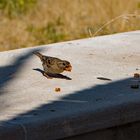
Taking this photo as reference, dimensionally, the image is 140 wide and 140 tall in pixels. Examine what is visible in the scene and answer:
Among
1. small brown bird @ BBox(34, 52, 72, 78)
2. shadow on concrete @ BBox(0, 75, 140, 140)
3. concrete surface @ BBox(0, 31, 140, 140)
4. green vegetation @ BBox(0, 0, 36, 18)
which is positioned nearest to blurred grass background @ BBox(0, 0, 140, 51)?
green vegetation @ BBox(0, 0, 36, 18)

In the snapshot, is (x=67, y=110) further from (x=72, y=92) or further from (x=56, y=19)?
(x=56, y=19)

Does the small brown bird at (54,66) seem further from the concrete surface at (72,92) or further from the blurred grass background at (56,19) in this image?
the blurred grass background at (56,19)

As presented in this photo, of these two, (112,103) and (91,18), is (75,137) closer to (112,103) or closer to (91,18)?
(112,103)

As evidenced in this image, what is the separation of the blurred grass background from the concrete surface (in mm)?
3263

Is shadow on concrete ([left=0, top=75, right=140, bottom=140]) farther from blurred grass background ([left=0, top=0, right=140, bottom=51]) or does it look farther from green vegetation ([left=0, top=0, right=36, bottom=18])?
green vegetation ([left=0, top=0, right=36, bottom=18])

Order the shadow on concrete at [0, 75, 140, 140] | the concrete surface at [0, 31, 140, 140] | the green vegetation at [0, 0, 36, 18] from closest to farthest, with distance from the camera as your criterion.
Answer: the shadow on concrete at [0, 75, 140, 140] → the concrete surface at [0, 31, 140, 140] → the green vegetation at [0, 0, 36, 18]

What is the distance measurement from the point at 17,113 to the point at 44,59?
1135mm

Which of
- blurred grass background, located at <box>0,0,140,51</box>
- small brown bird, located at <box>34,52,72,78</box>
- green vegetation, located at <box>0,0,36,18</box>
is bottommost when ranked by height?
small brown bird, located at <box>34,52,72,78</box>

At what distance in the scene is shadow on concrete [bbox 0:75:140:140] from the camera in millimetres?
4082

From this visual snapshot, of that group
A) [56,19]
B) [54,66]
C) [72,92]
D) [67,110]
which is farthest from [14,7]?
[67,110]

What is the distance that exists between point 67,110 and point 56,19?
7.40 metres

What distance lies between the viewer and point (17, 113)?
4453 millimetres

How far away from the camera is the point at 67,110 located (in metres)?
4.45

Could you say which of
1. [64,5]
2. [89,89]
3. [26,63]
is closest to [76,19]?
[64,5]
